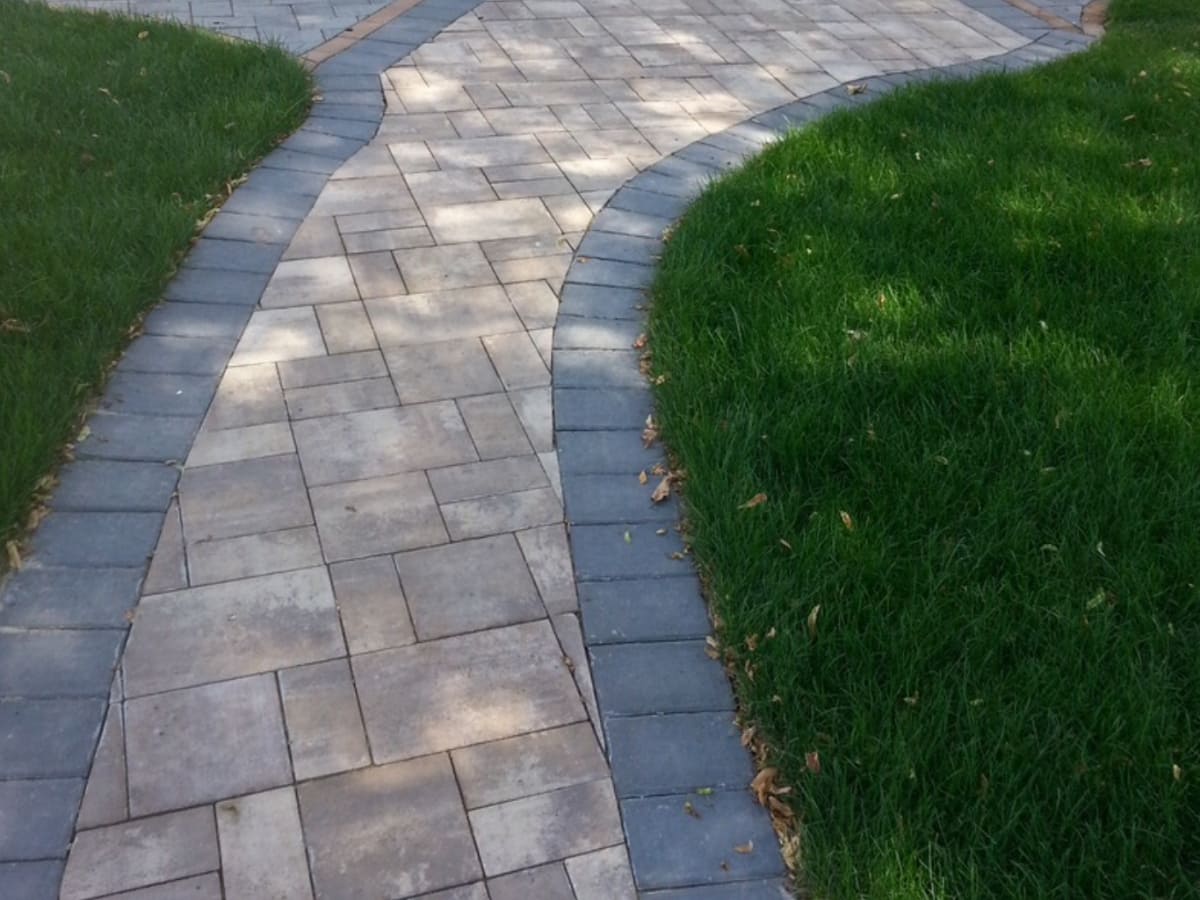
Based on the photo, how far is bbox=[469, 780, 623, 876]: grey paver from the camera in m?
2.52

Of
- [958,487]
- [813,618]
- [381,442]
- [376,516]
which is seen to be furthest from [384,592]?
[958,487]

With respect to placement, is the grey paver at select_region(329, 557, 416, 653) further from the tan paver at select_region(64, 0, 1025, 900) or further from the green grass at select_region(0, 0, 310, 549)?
the green grass at select_region(0, 0, 310, 549)

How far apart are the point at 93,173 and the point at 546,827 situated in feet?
11.3

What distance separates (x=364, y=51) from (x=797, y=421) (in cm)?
413

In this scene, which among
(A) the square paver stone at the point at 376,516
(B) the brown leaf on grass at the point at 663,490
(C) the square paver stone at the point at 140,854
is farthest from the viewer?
(B) the brown leaf on grass at the point at 663,490

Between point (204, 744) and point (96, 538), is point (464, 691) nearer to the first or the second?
point (204, 744)

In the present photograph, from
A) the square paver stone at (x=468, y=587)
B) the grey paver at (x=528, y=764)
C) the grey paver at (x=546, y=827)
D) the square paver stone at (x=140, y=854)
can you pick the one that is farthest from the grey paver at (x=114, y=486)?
the grey paver at (x=546, y=827)

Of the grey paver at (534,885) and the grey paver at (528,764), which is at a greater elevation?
the grey paver at (534,885)

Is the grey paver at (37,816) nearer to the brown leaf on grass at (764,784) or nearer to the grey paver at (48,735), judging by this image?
the grey paver at (48,735)

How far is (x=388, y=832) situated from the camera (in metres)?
2.54

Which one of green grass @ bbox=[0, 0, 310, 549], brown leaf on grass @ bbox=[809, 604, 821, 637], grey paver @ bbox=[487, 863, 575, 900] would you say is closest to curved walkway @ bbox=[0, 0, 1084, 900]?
grey paver @ bbox=[487, 863, 575, 900]

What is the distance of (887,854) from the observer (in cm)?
243

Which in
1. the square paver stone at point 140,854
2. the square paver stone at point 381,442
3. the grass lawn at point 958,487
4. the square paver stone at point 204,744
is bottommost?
the square paver stone at point 381,442

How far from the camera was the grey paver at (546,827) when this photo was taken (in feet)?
8.26
